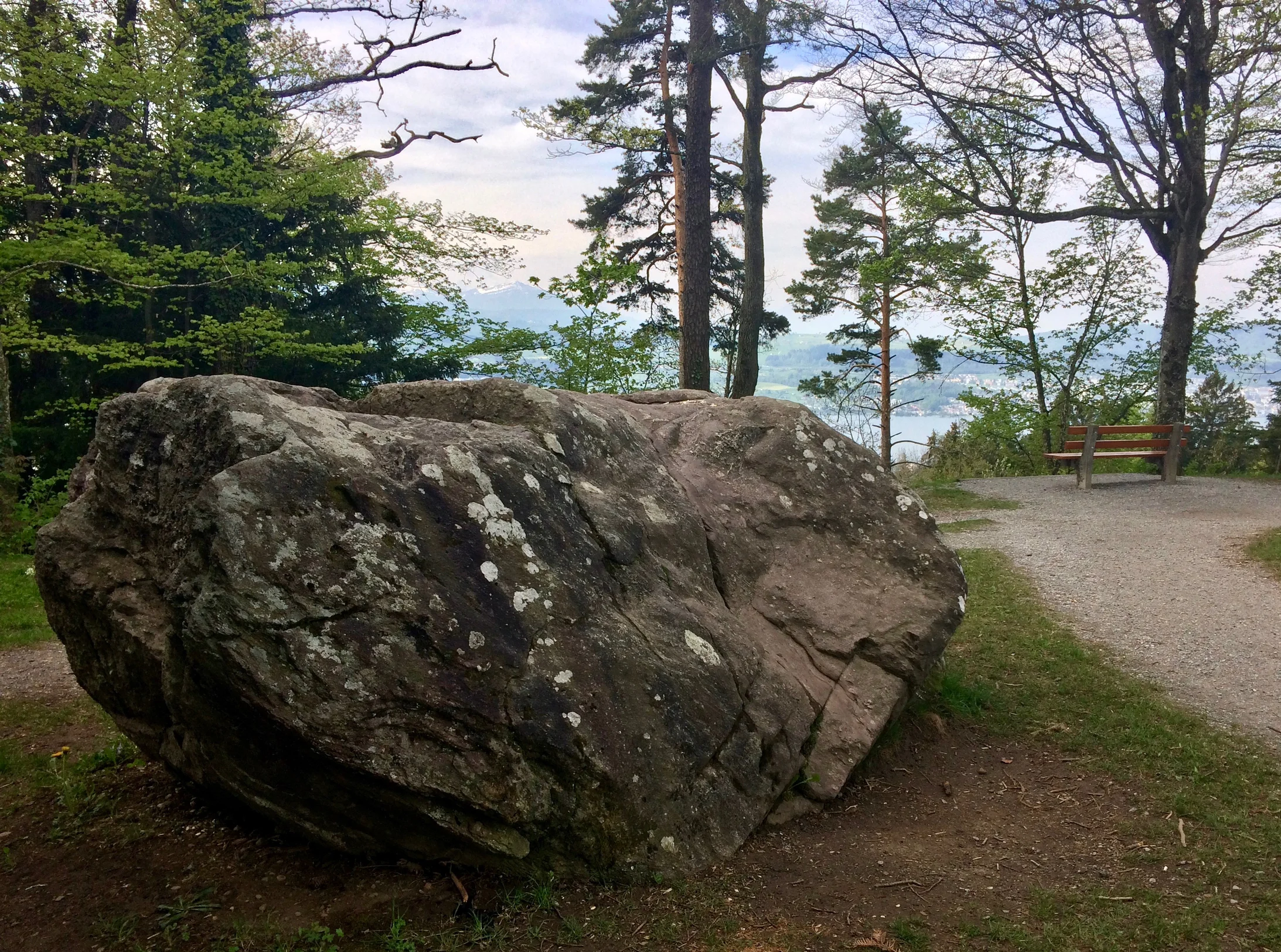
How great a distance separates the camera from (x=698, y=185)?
44.4 ft

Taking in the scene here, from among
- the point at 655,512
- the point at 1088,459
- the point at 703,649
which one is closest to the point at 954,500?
the point at 1088,459

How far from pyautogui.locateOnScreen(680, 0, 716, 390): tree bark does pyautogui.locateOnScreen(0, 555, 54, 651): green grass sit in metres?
9.73

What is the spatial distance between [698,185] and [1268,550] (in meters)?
9.74

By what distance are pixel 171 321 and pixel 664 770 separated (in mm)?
14005

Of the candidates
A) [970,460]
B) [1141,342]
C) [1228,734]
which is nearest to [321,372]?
[1228,734]

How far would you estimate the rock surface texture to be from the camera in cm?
342

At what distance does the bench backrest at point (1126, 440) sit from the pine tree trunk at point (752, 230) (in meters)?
6.40

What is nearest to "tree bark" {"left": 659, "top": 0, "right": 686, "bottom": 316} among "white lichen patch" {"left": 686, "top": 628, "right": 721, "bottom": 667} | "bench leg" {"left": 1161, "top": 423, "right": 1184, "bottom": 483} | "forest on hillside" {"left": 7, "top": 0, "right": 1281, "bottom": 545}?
"forest on hillside" {"left": 7, "top": 0, "right": 1281, "bottom": 545}

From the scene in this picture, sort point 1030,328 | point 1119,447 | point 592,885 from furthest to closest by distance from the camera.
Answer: point 1030,328 < point 1119,447 < point 592,885

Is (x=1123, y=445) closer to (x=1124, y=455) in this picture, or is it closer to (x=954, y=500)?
(x=1124, y=455)

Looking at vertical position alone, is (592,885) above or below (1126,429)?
below

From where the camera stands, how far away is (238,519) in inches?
133

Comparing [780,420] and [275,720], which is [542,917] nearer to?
[275,720]

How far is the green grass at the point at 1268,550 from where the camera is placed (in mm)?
9664
